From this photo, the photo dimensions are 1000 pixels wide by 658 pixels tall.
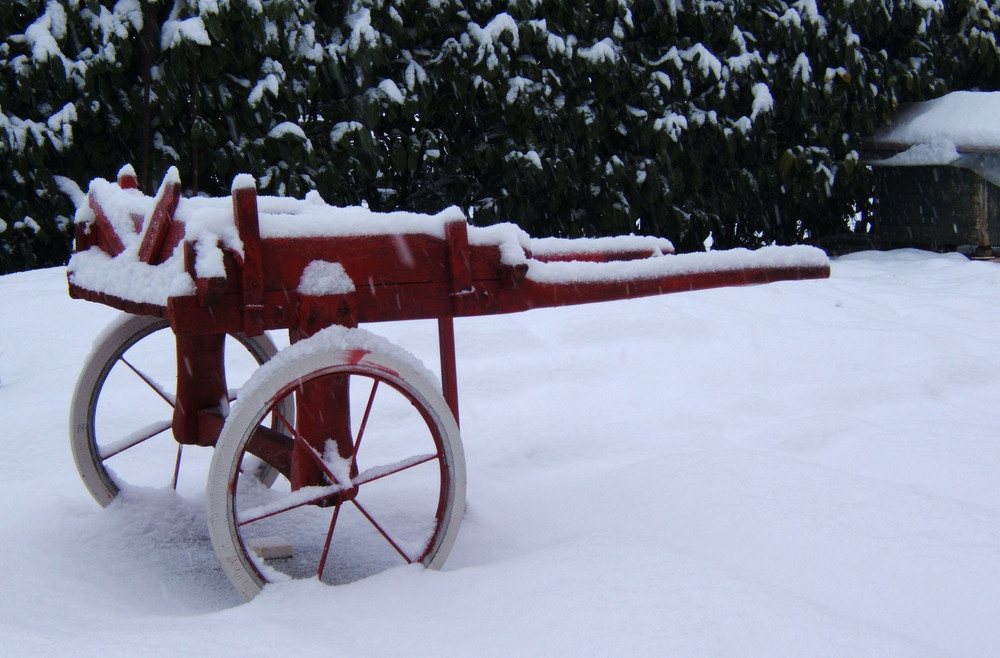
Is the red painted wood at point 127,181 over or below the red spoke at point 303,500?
over

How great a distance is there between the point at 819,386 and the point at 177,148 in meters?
2.93

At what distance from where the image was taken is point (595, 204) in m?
4.98

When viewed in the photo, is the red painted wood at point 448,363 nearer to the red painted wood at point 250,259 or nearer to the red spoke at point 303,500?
the red spoke at point 303,500

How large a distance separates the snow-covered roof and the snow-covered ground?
1.94m

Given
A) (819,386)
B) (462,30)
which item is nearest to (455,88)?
(462,30)

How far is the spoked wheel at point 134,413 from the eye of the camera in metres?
2.12

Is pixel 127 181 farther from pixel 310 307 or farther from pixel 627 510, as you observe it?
pixel 627 510

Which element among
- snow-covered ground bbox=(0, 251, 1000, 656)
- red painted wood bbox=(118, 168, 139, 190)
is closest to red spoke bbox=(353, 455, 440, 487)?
snow-covered ground bbox=(0, 251, 1000, 656)

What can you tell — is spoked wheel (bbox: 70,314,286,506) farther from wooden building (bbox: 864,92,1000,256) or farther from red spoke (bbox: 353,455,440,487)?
wooden building (bbox: 864,92,1000,256)

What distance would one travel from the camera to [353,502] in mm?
1719

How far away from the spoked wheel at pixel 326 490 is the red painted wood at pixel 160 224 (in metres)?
0.38

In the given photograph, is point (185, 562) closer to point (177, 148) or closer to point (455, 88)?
point (177, 148)

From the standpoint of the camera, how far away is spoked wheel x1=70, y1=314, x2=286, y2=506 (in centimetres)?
212

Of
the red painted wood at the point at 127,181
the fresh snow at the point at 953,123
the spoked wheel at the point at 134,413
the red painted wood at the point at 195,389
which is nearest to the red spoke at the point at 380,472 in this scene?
the red painted wood at the point at 195,389
